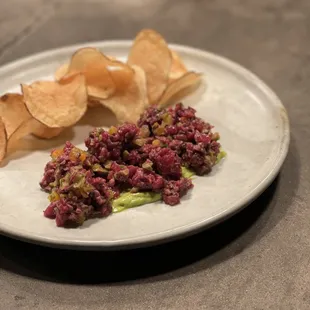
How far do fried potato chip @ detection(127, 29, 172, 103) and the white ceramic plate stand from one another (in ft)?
0.47

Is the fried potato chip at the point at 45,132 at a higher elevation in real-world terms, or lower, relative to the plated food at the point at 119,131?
lower

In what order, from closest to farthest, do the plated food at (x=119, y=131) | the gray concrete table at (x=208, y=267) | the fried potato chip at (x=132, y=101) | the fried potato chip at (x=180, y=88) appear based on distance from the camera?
1. the gray concrete table at (x=208, y=267)
2. the plated food at (x=119, y=131)
3. the fried potato chip at (x=132, y=101)
4. the fried potato chip at (x=180, y=88)

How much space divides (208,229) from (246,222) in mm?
137

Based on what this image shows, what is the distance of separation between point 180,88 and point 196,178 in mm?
536

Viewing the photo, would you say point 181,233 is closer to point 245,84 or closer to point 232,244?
point 232,244

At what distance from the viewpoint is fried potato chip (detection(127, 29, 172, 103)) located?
81.0 inches

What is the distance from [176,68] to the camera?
7.20 ft

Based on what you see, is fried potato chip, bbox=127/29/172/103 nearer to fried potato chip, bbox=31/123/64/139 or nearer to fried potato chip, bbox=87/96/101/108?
fried potato chip, bbox=87/96/101/108

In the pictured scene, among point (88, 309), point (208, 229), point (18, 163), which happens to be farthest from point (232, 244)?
point (18, 163)

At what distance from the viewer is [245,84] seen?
2104 mm

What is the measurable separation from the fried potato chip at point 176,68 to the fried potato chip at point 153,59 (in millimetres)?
88

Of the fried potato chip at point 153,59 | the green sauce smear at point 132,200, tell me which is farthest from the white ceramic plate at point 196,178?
the fried potato chip at point 153,59

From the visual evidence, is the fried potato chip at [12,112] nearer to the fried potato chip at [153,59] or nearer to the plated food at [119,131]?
the plated food at [119,131]

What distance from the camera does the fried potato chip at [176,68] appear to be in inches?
85.1
